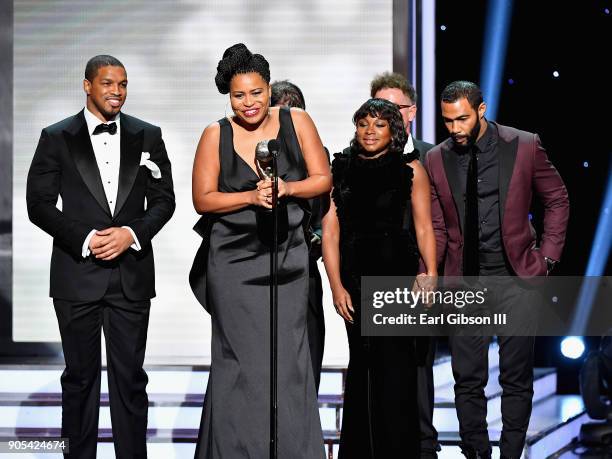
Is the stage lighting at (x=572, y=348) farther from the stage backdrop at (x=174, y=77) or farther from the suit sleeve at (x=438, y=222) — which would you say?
the suit sleeve at (x=438, y=222)

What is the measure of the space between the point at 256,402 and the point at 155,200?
1.01m

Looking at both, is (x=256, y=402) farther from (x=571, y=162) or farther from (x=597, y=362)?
(x=571, y=162)

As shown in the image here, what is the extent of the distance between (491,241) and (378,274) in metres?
0.60

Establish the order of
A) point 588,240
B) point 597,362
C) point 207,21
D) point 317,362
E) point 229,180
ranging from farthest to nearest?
point 588,240
point 207,21
point 597,362
point 317,362
point 229,180

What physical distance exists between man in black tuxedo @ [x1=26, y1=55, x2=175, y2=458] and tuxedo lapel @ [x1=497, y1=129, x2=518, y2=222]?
1418 mm

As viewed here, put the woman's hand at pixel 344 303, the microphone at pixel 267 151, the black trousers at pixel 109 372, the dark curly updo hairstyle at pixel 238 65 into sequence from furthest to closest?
the black trousers at pixel 109 372
the woman's hand at pixel 344 303
the dark curly updo hairstyle at pixel 238 65
the microphone at pixel 267 151

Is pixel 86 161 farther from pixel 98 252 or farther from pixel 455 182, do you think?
pixel 455 182

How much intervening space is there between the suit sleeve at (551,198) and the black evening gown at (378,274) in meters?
0.67

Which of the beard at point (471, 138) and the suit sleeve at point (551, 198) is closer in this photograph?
the beard at point (471, 138)

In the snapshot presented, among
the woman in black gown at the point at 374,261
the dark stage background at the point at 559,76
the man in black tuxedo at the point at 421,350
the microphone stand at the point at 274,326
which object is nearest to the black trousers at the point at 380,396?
the woman in black gown at the point at 374,261

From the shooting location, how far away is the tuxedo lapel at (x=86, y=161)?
420 centimetres

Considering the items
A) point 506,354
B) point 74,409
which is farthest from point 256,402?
point 506,354

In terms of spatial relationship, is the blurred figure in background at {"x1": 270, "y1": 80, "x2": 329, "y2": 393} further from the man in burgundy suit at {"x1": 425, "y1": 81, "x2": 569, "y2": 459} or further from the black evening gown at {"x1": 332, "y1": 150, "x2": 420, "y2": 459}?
the man in burgundy suit at {"x1": 425, "y1": 81, "x2": 569, "y2": 459}

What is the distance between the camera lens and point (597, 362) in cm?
579
